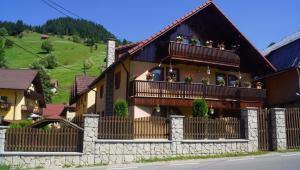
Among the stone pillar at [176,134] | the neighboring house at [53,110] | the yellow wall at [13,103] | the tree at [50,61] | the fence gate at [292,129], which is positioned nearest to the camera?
the stone pillar at [176,134]

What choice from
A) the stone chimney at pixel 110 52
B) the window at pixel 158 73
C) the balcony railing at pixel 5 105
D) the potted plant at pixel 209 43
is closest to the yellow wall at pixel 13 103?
the balcony railing at pixel 5 105

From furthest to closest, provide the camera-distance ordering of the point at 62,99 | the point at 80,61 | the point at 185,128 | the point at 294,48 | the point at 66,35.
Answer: the point at 66,35 → the point at 80,61 → the point at 62,99 → the point at 294,48 → the point at 185,128

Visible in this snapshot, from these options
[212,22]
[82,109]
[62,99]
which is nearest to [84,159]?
[212,22]

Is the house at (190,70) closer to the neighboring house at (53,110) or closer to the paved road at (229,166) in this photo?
the paved road at (229,166)

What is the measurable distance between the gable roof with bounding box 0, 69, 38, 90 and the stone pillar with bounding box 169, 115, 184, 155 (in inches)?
1034

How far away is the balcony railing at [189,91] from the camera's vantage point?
22359 mm

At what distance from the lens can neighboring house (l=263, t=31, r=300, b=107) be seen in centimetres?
2579

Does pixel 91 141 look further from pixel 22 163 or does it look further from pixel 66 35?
pixel 66 35

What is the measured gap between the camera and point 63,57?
113688 millimetres

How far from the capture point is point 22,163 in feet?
50.2

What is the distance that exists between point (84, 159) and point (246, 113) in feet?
27.9

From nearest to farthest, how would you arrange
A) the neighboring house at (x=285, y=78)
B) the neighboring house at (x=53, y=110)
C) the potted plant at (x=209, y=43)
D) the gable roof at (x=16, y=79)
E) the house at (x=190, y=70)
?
the house at (x=190, y=70), the potted plant at (x=209, y=43), the neighboring house at (x=285, y=78), the gable roof at (x=16, y=79), the neighboring house at (x=53, y=110)

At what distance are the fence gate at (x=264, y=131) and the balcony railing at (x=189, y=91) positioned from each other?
5.31 meters

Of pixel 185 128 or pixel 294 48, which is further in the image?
pixel 294 48
